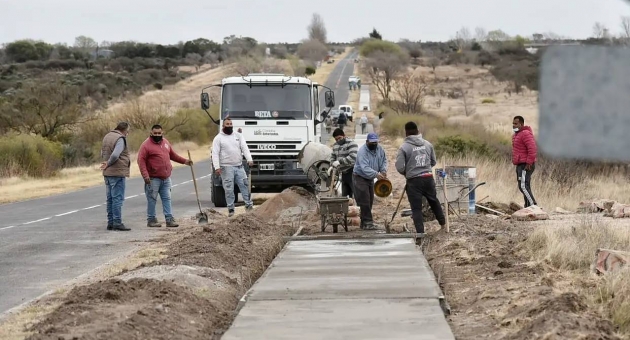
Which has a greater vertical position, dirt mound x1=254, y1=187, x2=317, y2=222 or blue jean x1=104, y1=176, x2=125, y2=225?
blue jean x1=104, y1=176, x2=125, y2=225

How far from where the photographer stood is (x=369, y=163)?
16016 millimetres

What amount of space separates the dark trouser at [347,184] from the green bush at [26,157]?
23.6 metres

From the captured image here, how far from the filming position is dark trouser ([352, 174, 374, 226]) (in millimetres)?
16000

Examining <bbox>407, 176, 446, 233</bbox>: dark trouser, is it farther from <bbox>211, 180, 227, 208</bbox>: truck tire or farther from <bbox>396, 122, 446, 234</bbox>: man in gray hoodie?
<bbox>211, 180, 227, 208</bbox>: truck tire

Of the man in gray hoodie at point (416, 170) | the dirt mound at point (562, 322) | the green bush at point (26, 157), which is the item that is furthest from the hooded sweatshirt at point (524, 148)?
the green bush at point (26, 157)

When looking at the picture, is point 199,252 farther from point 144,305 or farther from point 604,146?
point 604,146

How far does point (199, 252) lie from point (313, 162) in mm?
6847

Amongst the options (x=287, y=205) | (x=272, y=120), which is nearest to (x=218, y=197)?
(x=272, y=120)

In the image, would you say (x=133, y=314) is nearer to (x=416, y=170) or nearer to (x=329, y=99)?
(x=416, y=170)

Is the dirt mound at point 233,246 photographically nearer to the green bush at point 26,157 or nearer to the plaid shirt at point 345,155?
the plaid shirt at point 345,155

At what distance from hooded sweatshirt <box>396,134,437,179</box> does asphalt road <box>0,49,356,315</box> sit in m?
4.41

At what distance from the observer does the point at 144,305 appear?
8.82 meters

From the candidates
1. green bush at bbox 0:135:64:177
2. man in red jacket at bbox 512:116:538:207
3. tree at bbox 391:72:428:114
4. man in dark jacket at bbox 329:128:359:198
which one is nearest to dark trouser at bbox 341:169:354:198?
man in dark jacket at bbox 329:128:359:198

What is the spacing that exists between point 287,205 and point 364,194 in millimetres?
4536
